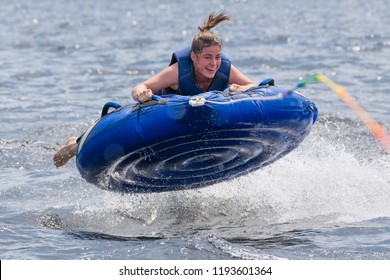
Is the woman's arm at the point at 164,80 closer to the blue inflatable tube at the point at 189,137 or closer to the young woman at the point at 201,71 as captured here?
the young woman at the point at 201,71

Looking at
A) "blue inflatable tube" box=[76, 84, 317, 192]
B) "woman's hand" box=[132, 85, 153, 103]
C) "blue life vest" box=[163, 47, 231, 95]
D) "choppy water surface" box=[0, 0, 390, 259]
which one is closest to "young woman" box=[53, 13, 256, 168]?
"blue life vest" box=[163, 47, 231, 95]

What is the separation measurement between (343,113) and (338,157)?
3536 mm

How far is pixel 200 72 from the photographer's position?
740 cm

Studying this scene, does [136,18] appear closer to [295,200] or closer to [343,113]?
[343,113]

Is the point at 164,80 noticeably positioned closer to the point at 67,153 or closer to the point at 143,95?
the point at 143,95

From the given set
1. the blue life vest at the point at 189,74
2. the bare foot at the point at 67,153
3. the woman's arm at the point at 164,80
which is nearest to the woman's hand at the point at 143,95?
the woman's arm at the point at 164,80

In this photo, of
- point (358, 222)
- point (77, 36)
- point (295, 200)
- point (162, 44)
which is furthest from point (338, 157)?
point (77, 36)

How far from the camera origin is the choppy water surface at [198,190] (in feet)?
21.5

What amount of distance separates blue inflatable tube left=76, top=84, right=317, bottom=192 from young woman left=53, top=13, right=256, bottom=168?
1.40 feet

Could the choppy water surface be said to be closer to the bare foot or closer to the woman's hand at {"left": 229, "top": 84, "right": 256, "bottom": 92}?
the bare foot

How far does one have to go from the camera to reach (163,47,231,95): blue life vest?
7430 millimetres

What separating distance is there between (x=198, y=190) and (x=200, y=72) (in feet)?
4.01

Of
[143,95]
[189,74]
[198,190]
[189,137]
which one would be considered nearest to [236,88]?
[189,74]

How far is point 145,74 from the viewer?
15.8 metres
